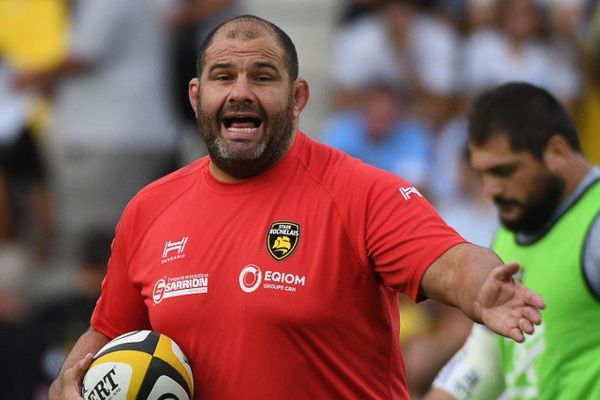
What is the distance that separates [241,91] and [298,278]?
800 millimetres

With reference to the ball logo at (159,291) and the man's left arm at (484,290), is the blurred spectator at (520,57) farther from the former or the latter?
the man's left arm at (484,290)

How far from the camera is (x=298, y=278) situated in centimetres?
540

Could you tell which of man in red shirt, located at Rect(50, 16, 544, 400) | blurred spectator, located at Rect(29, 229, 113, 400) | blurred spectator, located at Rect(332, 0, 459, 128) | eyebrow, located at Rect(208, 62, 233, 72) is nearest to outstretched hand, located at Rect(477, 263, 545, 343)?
man in red shirt, located at Rect(50, 16, 544, 400)

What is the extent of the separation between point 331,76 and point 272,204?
7.01 meters

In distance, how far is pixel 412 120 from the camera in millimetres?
11211

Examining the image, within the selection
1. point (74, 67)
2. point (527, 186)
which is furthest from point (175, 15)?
point (527, 186)

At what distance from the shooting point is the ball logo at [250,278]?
5.46 m

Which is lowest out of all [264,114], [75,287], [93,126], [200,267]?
[75,287]

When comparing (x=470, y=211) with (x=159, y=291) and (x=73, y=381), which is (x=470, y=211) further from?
(x=73, y=381)

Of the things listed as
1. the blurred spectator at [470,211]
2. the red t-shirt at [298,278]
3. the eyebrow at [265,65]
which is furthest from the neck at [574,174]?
the blurred spectator at [470,211]

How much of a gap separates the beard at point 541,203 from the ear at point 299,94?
4.79 feet

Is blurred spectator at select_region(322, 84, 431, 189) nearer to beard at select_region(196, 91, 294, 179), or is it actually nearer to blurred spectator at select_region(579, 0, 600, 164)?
blurred spectator at select_region(579, 0, 600, 164)

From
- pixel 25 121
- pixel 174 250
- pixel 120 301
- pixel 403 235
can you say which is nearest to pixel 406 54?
pixel 25 121

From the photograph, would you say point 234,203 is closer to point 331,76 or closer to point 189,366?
point 189,366
